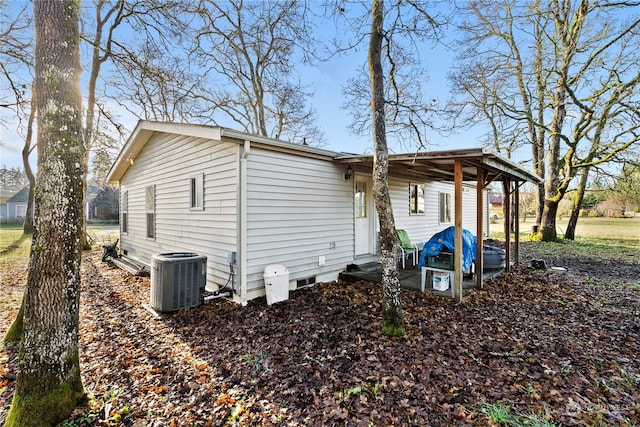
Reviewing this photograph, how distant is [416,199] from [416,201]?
6 cm

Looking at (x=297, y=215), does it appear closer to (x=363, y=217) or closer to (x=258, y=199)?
(x=258, y=199)

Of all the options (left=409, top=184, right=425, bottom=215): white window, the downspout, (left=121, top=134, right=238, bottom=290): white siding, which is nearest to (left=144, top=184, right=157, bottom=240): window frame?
(left=121, top=134, right=238, bottom=290): white siding

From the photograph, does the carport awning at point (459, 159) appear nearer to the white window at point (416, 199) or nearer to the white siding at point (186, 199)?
the white window at point (416, 199)

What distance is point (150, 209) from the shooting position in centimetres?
832

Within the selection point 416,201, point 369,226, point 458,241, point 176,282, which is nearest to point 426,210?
point 416,201

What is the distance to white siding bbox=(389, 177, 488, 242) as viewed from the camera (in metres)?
8.48

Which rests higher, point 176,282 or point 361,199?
point 361,199

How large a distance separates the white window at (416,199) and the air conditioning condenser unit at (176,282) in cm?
647

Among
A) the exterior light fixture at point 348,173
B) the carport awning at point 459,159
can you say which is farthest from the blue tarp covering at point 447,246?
the exterior light fixture at point 348,173

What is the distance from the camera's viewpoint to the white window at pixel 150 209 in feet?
26.2

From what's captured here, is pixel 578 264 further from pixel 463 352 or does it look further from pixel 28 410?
pixel 28 410

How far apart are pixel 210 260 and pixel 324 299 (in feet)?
7.66

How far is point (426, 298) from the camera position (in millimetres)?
5305

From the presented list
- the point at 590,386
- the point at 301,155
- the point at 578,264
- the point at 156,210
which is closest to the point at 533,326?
the point at 590,386
